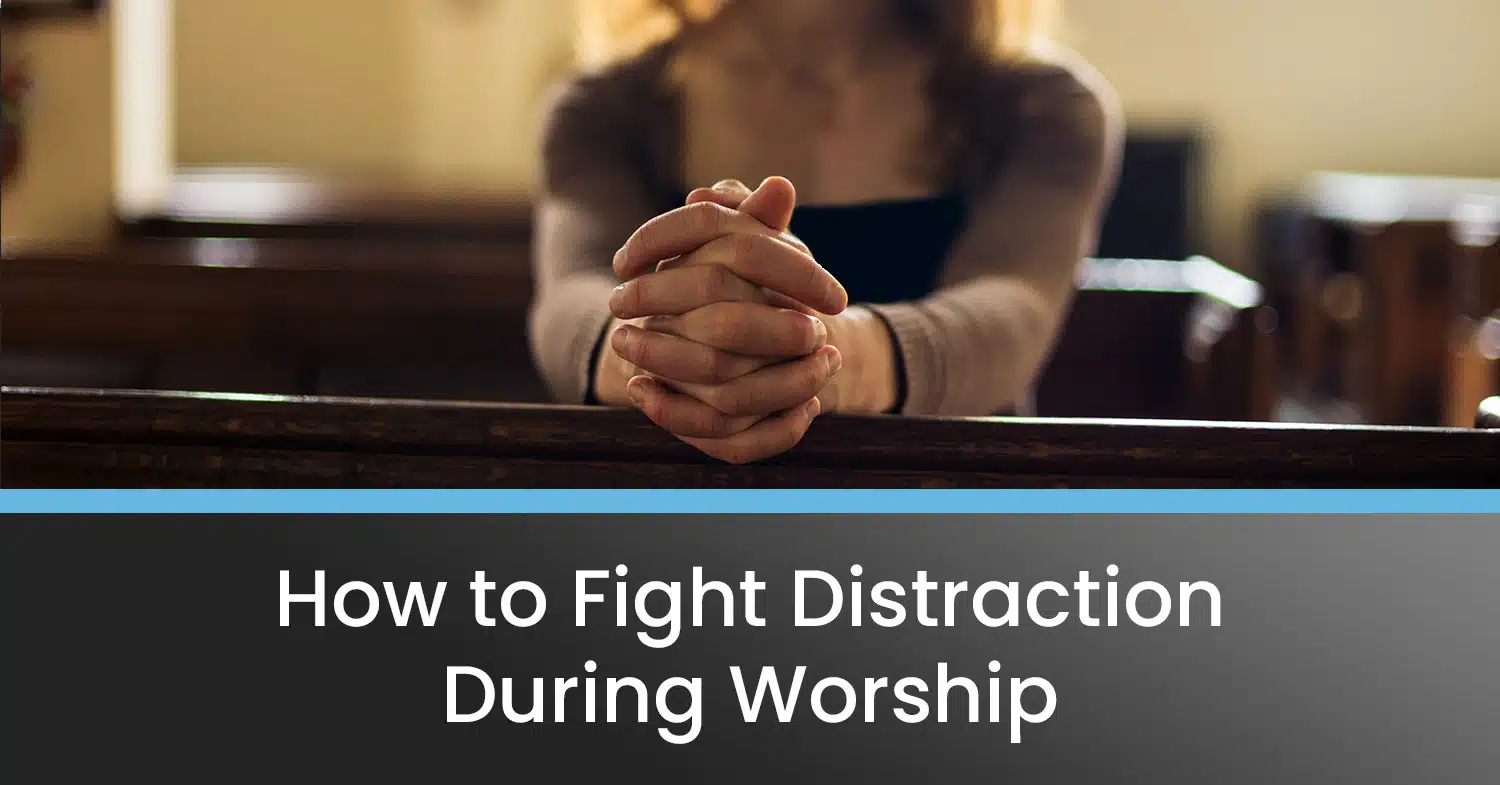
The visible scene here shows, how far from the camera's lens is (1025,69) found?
1.23 m

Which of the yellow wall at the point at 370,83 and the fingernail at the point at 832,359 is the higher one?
the yellow wall at the point at 370,83

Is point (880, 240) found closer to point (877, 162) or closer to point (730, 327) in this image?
point (877, 162)

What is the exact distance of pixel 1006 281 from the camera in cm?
106

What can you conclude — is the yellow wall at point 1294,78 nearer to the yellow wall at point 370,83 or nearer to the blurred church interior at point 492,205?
the blurred church interior at point 492,205

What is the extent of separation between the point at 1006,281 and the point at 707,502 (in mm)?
523

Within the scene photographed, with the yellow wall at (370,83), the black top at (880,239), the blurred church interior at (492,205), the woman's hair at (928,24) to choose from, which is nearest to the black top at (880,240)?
the black top at (880,239)

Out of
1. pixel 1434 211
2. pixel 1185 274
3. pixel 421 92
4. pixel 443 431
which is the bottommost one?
pixel 443 431

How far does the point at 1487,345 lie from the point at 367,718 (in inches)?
101

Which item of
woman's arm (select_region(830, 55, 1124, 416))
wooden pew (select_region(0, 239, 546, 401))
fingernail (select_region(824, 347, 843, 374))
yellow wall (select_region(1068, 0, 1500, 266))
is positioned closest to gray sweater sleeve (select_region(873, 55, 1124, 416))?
woman's arm (select_region(830, 55, 1124, 416))

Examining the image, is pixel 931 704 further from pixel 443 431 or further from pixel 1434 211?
pixel 1434 211

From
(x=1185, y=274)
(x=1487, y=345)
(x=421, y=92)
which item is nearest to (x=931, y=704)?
(x=1185, y=274)

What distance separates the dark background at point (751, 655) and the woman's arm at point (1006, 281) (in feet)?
0.71

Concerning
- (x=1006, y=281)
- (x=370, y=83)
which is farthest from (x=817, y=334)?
(x=370, y=83)

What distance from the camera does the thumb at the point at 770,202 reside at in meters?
0.65
